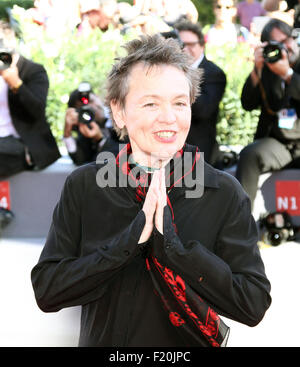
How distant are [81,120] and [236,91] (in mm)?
1944

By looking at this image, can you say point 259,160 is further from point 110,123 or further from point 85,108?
point 85,108

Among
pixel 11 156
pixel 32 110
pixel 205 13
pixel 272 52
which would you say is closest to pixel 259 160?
pixel 272 52

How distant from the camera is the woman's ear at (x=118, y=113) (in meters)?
2.00

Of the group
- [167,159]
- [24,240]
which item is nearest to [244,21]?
[24,240]

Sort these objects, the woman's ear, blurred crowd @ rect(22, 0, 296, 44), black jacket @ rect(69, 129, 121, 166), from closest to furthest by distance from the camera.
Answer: the woman's ear < black jacket @ rect(69, 129, 121, 166) < blurred crowd @ rect(22, 0, 296, 44)

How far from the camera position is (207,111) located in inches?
226

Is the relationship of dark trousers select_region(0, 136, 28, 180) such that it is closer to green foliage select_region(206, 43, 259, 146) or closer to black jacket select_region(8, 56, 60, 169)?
black jacket select_region(8, 56, 60, 169)

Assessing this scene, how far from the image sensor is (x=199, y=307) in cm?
176

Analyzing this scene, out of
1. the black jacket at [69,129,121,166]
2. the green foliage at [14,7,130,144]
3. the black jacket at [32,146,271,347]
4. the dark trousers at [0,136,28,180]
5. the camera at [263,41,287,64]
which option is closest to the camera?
the black jacket at [32,146,271,347]

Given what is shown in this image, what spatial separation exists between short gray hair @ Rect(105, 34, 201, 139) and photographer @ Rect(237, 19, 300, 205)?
12.2 feet

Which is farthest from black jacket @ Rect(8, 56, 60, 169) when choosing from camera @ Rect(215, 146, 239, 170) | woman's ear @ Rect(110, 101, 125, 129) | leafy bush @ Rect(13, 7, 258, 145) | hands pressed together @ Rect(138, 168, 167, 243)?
hands pressed together @ Rect(138, 168, 167, 243)

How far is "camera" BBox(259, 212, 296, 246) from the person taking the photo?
223 inches

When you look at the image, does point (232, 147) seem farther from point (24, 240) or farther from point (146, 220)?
point (146, 220)
